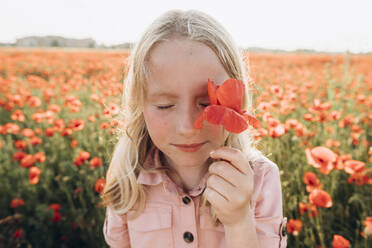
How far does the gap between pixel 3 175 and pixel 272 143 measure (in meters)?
1.76

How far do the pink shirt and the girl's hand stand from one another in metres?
0.22

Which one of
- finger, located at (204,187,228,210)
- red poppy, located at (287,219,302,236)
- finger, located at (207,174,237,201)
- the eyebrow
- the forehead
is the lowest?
red poppy, located at (287,219,302,236)

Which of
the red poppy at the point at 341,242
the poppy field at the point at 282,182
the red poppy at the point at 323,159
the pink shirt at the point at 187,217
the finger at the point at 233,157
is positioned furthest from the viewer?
the poppy field at the point at 282,182

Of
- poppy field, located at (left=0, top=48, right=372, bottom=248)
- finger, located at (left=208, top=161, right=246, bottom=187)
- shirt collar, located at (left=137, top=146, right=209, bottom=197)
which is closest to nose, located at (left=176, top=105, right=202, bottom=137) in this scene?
finger, located at (left=208, top=161, right=246, bottom=187)

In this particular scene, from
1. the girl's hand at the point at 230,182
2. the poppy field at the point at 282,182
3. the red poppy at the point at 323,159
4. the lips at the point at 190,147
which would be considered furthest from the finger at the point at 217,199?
the red poppy at the point at 323,159

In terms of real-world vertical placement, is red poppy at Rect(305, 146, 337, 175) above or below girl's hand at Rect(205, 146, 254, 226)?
below

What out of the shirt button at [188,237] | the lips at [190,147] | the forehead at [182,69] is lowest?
the shirt button at [188,237]

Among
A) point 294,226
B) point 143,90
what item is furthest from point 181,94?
point 294,226

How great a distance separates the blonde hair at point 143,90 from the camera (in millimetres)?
780

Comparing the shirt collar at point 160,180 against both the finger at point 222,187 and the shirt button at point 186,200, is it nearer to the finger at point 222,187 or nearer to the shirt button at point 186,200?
the shirt button at point 186,200

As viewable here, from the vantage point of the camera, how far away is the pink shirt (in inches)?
34.0

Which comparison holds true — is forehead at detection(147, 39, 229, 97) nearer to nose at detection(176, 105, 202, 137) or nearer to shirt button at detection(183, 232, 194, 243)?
nose at detection(176, 105, 202, 137)

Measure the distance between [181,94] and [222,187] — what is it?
0.73 ft

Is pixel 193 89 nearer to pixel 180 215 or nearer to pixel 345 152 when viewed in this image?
pixel 180 215
